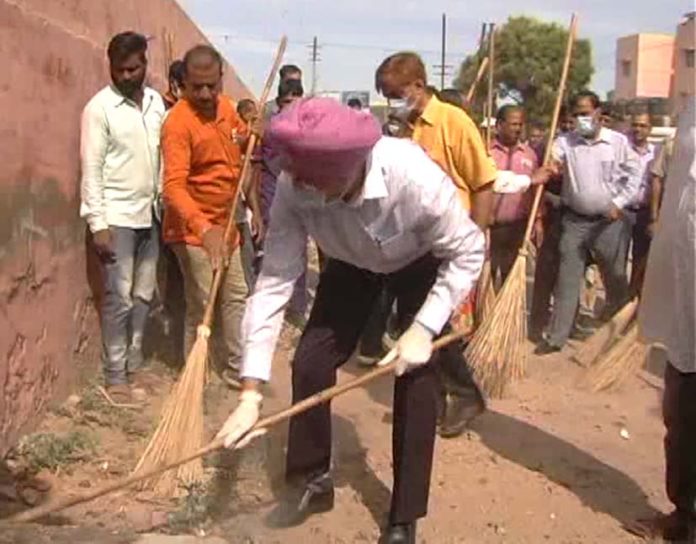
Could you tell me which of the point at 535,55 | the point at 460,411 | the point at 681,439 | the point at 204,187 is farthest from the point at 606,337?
the point at 535,55

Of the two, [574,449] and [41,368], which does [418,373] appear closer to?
[574,449]

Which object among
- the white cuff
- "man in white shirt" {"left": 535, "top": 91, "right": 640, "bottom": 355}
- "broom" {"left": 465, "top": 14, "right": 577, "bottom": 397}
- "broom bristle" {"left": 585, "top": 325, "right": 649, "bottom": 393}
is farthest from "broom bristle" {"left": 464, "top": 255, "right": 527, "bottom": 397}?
the white cuff


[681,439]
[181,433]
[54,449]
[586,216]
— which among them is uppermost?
[586,216]

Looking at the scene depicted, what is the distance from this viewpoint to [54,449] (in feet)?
14.0

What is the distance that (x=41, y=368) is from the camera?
15.1 feet

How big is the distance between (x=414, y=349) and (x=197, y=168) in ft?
7.90

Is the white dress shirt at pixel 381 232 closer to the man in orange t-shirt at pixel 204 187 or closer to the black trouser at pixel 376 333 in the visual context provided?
the man in orange t-shirt at pixel 204 187

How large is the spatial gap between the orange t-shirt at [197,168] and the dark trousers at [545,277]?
8.94 ft

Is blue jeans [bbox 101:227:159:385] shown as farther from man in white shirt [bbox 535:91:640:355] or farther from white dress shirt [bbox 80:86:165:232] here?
man in white shirt [bbox 535:91:640:355]

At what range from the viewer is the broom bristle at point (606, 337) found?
20.1 feet

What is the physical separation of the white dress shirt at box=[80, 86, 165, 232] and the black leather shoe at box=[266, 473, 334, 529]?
5.72 ft

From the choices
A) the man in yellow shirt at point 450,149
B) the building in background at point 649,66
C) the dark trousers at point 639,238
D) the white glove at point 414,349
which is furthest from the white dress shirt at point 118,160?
the building in background at point 649,66

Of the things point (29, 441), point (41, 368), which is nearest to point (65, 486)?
point (29, 441)

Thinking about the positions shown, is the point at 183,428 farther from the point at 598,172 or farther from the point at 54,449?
the point at 598,172
